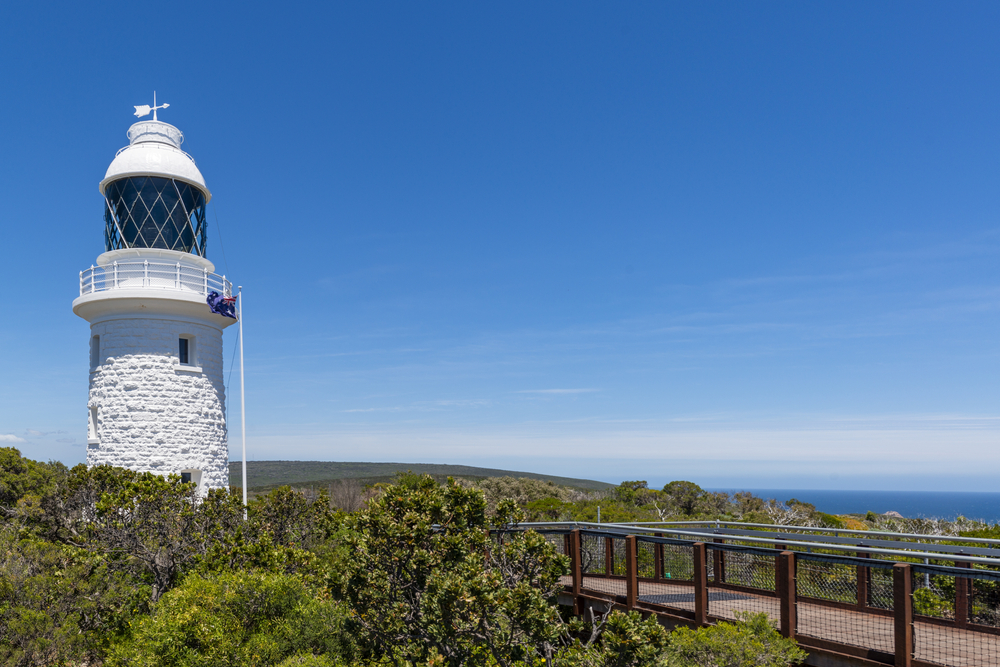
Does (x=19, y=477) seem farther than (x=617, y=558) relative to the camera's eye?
Yes

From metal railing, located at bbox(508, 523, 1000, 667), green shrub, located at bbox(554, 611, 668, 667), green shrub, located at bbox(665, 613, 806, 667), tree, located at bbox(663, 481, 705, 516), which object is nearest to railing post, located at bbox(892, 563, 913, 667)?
metal railing, located at bbox(508, 523, 1000, 667)

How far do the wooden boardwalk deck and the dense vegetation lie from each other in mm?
940

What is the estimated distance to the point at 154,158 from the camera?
16578mm

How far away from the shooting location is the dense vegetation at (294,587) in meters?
6.18

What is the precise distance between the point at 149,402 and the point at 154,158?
20.1 ft

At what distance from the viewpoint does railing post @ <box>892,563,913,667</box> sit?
6125 mm

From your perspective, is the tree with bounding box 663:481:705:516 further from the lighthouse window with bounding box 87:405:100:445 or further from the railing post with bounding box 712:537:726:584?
the lighthouse window with bounding box 87:405:100:445

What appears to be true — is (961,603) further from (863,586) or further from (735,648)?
(735,648)

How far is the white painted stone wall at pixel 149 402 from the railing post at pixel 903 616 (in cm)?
1503

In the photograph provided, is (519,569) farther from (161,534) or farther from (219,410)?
(219,410)

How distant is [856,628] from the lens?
749 cm

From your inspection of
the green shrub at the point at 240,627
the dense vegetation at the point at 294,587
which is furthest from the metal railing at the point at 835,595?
the green shrub at the point at 240,627

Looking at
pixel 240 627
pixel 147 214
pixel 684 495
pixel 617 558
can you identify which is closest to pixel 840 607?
pixel 617 558

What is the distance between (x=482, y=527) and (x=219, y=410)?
486 inches
